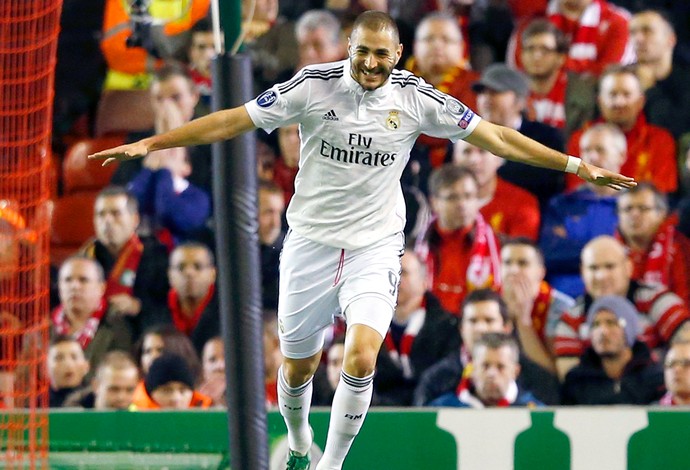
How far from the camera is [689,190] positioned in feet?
34.9

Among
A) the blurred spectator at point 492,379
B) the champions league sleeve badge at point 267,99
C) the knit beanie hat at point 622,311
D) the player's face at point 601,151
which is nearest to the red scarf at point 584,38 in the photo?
the player's face at point 601,151

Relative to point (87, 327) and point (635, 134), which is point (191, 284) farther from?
point (635, 134)

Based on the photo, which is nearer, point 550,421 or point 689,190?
point 550,421

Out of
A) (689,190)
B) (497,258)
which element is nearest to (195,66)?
(497,258)

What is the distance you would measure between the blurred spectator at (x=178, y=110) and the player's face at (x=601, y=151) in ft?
9.87

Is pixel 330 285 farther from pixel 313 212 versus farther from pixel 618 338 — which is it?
pixel 618 338

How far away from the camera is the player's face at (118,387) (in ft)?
33.6

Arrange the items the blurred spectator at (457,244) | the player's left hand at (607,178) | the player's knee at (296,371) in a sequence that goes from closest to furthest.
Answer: the player's left hand at (607,178) → the player's knee at (296,371) → the blurred spectator at (457,244)

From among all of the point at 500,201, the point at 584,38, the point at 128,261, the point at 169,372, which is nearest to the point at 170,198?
the point at 128,261

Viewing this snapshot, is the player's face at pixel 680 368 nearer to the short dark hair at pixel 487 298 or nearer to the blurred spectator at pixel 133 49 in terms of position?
the short dark hair at pixel 487 298

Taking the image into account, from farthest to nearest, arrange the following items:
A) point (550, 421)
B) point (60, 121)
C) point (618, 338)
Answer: point (60, 121) < point (618, 338) < point (550, 421)

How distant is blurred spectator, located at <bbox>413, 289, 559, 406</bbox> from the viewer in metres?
9.69

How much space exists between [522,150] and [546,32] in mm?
4283

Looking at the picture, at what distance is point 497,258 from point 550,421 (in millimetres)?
1982
